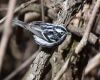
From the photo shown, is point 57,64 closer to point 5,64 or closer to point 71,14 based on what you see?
point 71,14

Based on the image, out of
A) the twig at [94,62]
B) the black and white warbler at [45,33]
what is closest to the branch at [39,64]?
the black and white warbler at [45,33]

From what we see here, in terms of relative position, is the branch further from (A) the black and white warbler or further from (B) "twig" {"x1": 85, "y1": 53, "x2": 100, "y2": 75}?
(B) "twig" {"x1": 85, "y1": 53, "x2": 100, "y2": 75}

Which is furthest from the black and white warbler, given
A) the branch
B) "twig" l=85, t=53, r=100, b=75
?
"twig" l=85, t=53, r=100, b=75

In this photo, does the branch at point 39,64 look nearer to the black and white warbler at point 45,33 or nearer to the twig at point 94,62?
the black and white warbler at point 45,33

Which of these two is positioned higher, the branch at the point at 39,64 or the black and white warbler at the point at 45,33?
the black and white warbler at the point at 45,33

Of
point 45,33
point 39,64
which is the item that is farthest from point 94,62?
point 45,33

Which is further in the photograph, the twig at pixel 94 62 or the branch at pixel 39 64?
the branch at pixel 39 64

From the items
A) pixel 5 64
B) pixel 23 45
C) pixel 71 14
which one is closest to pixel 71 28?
pixel 71 14

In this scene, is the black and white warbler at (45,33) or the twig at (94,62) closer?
the twig at (94,62)
